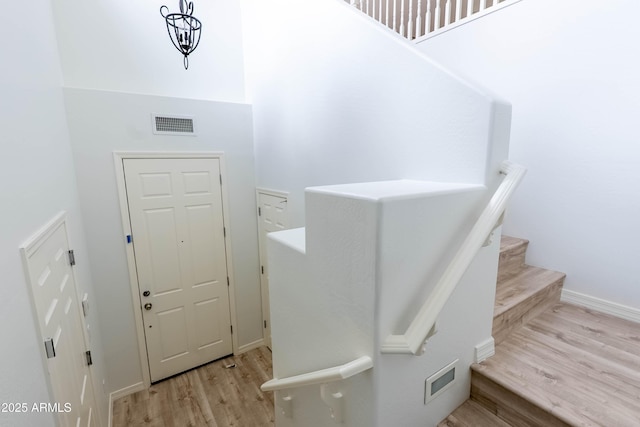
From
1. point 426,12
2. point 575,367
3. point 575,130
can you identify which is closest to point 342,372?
point 575,367

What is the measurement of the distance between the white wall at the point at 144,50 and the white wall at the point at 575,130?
269cm

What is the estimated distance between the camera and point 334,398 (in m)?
1.35

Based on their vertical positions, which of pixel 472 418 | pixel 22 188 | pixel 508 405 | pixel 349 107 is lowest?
pixel 472 418

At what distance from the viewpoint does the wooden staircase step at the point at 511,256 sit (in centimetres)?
224

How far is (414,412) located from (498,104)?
1399 mm

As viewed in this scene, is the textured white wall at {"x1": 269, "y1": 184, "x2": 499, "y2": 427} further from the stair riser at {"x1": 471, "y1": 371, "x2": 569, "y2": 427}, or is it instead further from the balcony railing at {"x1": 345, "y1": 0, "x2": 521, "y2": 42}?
the balcony railing at {"x1": 345, "y1": 0, "x2": 521, "y2": 42}

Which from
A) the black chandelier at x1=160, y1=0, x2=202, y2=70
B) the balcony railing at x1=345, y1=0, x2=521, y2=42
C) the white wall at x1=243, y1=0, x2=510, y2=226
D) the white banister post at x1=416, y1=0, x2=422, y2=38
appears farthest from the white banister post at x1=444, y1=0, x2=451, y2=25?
the black chandelier at x1=160, y1=0, x2=202, y2=70

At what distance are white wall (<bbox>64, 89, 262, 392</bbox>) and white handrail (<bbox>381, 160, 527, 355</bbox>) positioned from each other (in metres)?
3.01

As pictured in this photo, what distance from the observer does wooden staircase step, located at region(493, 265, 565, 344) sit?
180 centimetres

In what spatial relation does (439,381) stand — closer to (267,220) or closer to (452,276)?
(452,276)

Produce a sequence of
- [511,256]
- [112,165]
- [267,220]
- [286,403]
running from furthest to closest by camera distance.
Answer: [267,220] < [112,165] < [511,256] < [286,403]

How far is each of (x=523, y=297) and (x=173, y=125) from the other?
11.5ft

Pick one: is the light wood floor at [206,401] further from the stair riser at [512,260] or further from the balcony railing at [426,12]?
the balcony railing at [426,12]

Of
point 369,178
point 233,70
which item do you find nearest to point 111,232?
point 233,70
